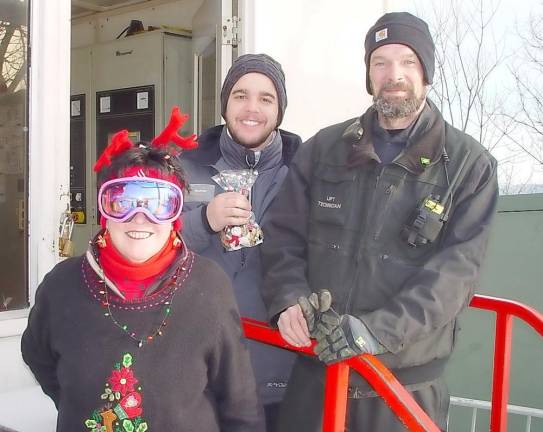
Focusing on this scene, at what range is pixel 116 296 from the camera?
1.55 metres

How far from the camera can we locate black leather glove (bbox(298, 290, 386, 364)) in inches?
67.0

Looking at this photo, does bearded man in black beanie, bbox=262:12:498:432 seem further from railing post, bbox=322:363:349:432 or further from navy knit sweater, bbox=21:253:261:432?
navy knit sweater, bbox=21:253:261:432

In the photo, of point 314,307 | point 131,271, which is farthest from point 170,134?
point 314,307

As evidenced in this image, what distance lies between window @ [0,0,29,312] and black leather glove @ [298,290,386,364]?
1.42 meters

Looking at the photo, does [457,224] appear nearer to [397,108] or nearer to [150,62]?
[397,108]

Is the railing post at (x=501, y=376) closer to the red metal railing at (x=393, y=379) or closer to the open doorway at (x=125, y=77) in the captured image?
the red metal railing at (x=393, y=379)

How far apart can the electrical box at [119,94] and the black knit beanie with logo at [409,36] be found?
257 centimetres

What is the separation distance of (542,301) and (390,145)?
2904 millimetres

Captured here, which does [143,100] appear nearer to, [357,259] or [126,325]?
[357,259]

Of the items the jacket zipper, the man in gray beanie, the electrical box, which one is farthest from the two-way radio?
the electrical box

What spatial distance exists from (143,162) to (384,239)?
0.76 meters

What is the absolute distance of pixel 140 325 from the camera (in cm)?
153

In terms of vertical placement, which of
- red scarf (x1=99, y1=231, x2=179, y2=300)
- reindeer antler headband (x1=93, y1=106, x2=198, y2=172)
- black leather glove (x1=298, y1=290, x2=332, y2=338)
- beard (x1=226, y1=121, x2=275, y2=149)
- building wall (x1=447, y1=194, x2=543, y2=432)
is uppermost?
beard (x1=226, y1=121, x2=275, y2=149)

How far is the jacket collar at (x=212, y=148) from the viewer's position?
2332mm
